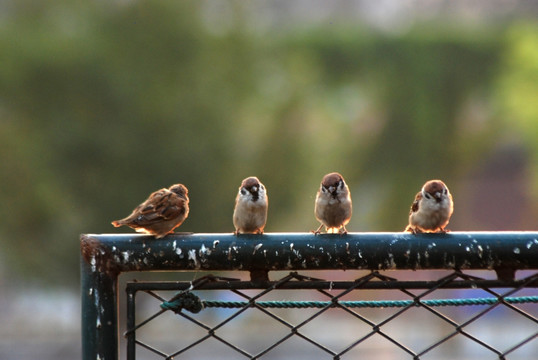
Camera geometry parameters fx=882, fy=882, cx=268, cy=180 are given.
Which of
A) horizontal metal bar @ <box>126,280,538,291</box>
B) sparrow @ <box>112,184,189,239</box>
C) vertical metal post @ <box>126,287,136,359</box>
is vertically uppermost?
sparrow @ <box>112,184,189,239</box>

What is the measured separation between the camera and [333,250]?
138cm

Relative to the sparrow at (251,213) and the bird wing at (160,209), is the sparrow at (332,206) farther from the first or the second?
the bird wing at (160,209)

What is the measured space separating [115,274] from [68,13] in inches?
574

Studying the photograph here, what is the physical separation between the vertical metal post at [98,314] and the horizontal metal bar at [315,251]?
0.06ft

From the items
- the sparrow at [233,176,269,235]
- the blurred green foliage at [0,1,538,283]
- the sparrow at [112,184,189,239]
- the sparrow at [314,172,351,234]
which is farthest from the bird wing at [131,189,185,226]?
the blurred green foliage at [0,1,538,283]

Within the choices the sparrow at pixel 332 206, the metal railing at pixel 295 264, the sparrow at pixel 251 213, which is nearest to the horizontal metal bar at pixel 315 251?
the metal railing at pixel 295 264

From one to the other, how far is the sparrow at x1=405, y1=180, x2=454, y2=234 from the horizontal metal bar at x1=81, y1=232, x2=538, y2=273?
1765 millimetres

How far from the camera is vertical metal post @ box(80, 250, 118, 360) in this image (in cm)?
137

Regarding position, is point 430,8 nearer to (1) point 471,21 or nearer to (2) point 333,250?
(1) point 471,21

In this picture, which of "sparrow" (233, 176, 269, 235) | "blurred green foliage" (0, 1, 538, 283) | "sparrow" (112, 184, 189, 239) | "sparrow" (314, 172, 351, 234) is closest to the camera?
"sparrow" (112, 184, 189, 239)

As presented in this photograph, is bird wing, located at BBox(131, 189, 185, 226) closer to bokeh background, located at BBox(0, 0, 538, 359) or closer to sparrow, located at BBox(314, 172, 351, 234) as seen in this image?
sparrow, located at BBox(314, 172, 351, 234)

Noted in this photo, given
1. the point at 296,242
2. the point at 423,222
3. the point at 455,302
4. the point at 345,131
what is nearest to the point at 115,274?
the point at 296,242

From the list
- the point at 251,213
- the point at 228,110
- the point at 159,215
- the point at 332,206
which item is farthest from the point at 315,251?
the point at 228,110

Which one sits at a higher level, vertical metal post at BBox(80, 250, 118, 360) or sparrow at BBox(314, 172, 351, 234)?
sparrow at BBox(314, 172, 351, 234)
